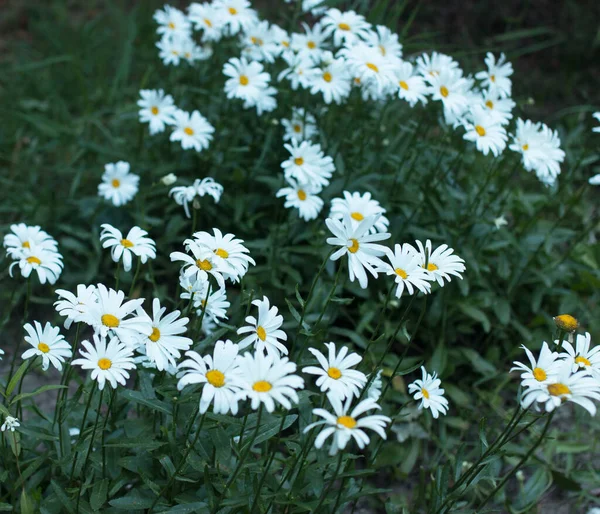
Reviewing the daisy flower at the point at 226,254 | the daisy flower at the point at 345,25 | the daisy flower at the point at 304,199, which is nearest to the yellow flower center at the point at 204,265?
the daisy flower at the point at 226,254

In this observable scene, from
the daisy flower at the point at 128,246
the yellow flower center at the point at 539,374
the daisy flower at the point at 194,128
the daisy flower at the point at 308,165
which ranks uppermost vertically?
the daisy flower at the point at 194,128

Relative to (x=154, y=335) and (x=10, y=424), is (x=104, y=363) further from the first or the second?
(x=10, y=424)

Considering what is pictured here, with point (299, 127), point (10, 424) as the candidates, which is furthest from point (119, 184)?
point (10, 424)

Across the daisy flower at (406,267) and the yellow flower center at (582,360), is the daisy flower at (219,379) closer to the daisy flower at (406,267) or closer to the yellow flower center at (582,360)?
the daisy flower at (406,267)

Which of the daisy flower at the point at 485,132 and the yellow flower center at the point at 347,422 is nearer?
the yellow flower center at the point at 347,422

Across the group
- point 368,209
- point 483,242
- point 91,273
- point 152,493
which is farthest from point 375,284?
point 152,493

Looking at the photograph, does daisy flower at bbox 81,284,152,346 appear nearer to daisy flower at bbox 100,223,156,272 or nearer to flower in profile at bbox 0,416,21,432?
daisy flower at bbox 100,223,156,272

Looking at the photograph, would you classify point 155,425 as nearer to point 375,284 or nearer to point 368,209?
point 368,209
